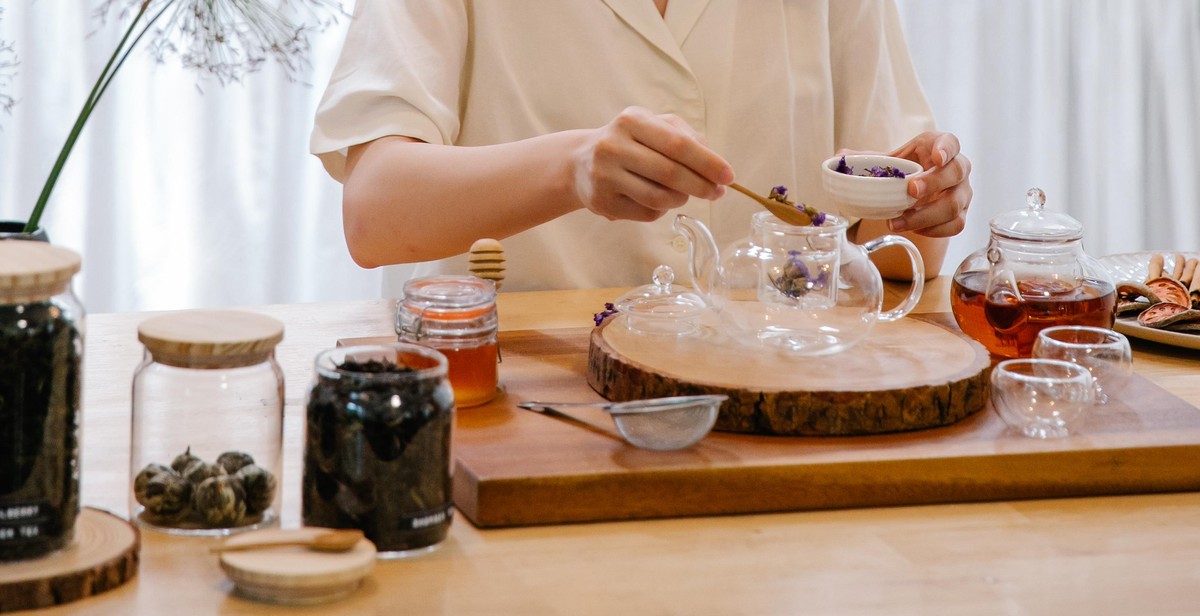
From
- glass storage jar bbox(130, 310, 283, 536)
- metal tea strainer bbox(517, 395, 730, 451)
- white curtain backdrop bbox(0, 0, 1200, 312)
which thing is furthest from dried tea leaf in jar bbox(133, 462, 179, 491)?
white curtain backdrop bbox(0, 0, 1200, 312)

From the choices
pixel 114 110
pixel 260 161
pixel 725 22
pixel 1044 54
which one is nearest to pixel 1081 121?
pixel 1044 54

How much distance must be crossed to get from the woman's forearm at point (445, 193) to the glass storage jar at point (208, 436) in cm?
59

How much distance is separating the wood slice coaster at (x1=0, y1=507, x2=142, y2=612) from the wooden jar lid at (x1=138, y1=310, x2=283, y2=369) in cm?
12

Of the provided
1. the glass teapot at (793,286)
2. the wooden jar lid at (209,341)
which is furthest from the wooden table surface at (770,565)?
the glass teapot at (793,286)

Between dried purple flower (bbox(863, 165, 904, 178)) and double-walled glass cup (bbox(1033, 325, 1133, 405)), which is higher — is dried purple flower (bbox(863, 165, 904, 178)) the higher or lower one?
the higher one

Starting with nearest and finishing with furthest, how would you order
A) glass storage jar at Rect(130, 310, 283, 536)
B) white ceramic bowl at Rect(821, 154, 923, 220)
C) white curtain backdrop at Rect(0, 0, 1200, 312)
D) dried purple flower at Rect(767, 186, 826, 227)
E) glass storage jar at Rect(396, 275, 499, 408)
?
glass storage jar at Rect(130, 310, 283, 536), glass storage jar at Rect(396, 275, 499, 408), dried purple flower at Rect(767, 186, 826, 227), white ceramic bowl at Rect(821, 154, 923, 220), white curtain backdrop at Rect(0, 0, 1200, 312)

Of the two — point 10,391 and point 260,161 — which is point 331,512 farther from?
point 260,161

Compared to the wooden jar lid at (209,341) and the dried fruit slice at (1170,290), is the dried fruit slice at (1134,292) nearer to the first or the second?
the dried fruit slice at (1170,290)

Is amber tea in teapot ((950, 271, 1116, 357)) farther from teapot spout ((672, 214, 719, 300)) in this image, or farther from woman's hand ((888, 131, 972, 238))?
teapot spout ((672, 214, 719, 300))

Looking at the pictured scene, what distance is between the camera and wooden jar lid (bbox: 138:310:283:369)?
812mm

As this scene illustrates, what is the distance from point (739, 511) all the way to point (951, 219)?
2.29 feet

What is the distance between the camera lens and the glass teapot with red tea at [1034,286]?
128 cm

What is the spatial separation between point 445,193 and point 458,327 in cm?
47

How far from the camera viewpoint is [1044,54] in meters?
3.17
